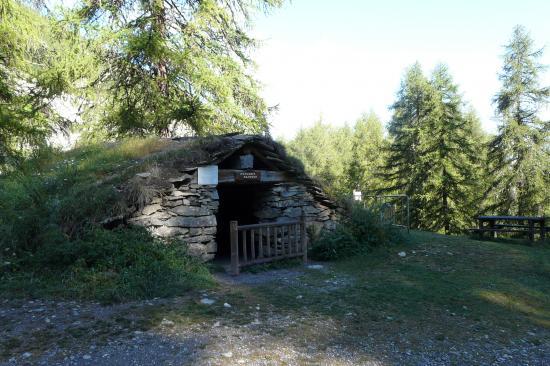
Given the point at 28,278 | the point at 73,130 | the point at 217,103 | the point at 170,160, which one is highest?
the point at 217,103

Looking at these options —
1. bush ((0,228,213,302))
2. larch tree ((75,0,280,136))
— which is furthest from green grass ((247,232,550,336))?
larch tree ((75,0,280,136))

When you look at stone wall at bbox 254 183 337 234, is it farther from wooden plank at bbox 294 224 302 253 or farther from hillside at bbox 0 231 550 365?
hillside at bbox 0 231 550 365

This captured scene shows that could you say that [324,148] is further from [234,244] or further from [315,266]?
[234,244]

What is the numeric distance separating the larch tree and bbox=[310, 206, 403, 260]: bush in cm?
520

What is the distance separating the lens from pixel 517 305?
5.90 meters

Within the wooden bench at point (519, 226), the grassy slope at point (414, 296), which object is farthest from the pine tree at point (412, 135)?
the grassy slope at point (414, 296)

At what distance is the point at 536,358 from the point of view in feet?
13.4

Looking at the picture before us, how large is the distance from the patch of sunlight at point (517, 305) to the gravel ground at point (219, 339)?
0.46m

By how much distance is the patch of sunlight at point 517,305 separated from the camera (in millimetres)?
5391

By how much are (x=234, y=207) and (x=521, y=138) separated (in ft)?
46.5

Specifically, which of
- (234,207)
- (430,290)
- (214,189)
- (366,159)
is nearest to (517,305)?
(430,290)

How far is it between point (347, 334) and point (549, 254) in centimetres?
805

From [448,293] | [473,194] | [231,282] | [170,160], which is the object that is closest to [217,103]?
[170,160]

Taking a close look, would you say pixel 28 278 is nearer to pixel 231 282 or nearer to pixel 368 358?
pixel 231 282
